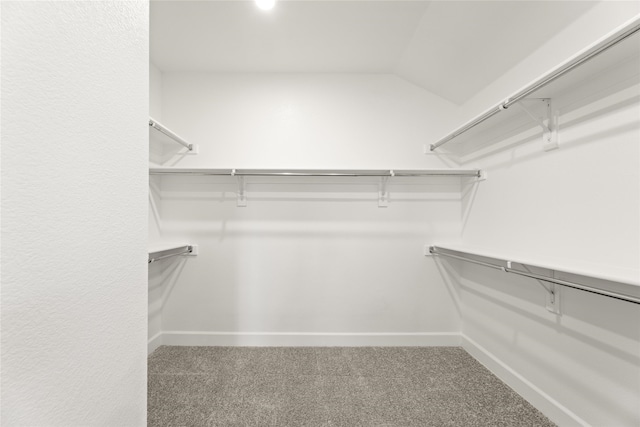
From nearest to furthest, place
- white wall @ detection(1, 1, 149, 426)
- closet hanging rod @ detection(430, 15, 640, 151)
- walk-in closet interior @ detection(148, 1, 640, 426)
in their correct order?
white wall @ detection(1, 1, 149, 426), closet hanging rod @ detection(430, 15, 640, 151), walk-in closet interior @ detection(148, 1, 640, 426)

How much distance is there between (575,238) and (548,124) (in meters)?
0.60

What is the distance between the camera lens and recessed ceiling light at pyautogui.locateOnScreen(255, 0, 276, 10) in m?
1.45

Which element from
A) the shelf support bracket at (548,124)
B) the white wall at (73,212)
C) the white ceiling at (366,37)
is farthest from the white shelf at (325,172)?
the white wall at (73,212)

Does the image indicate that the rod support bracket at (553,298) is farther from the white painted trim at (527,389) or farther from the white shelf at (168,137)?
the white shelf at (168,137)

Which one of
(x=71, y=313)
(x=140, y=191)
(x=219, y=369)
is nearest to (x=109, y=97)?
(x=140, y=191)

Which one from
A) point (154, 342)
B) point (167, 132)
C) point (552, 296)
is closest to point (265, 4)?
point (167, 132)

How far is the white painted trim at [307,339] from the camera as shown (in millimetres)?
2072

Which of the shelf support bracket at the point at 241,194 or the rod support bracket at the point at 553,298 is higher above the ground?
the shelf support bracket at the point at 241,194

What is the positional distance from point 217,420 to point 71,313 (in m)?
1.24

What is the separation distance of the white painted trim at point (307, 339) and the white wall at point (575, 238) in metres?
0.47

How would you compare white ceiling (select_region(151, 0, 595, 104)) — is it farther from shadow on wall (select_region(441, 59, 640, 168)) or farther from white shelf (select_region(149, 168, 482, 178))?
white shelf (select_region(149, 168, 482, 178))

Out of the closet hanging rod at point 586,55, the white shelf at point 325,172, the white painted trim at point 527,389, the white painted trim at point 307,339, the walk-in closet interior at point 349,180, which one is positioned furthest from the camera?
the white painted trim at point 307,339

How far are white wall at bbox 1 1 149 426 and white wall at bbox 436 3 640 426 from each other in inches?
66.0

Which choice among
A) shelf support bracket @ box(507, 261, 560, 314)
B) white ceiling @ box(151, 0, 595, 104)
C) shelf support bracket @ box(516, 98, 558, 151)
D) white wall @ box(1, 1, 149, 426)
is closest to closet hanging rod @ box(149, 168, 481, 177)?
shelf support bracket @ box(516, 98, 558, 151)
